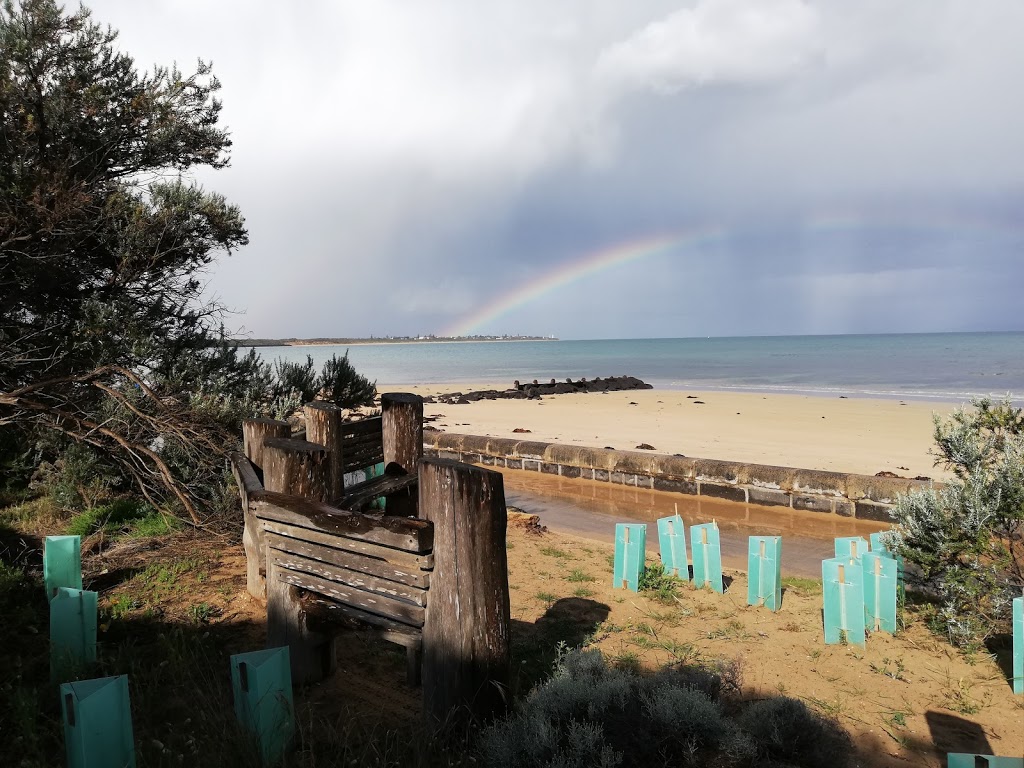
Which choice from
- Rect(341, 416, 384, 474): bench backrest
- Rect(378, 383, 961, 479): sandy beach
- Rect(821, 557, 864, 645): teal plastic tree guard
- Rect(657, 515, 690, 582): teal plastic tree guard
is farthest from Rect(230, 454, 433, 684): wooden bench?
Rect(378, 383, 961, 479): sandy beach

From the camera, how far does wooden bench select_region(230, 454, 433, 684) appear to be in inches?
116

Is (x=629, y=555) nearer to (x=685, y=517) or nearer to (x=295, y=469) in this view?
(x=295, y=469)

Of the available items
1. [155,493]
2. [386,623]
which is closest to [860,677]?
[386,623]

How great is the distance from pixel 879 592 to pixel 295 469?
12.8 ft

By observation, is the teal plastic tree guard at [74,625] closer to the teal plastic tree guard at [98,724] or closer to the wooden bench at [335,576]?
the wooden bench at [335,576]

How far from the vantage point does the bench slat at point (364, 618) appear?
3.04m

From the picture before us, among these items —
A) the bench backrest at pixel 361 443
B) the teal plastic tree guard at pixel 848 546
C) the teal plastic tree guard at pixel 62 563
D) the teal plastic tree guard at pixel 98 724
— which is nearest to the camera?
the teal plastic tree guard at pixel 98 724

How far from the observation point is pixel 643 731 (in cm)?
276

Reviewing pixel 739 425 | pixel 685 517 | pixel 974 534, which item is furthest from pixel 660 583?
pixel 739 425

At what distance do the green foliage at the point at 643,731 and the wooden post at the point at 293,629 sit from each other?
3.90ft

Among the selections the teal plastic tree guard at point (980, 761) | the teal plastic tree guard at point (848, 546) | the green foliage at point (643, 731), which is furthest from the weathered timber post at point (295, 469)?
the teal plastic tree guard at point (848, 546)

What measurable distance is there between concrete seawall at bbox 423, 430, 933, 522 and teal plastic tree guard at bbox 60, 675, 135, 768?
14.6 ft

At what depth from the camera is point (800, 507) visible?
9.02 metres

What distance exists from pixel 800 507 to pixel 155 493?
Result: 8041mm
